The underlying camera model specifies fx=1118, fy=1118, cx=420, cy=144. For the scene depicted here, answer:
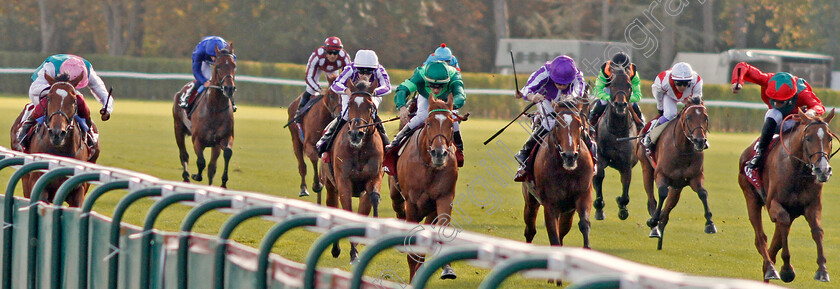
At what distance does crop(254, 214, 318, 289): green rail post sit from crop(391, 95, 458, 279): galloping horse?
13.7ft

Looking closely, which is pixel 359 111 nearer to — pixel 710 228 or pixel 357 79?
pixel 357 79

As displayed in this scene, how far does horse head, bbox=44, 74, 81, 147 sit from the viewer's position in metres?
A: 8.76

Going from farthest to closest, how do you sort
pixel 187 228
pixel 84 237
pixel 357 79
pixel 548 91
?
1. pixel 357 79
2. pixel 548 91
3. pixel 84 237
4. pixel 187 228

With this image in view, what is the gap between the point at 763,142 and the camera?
902cm

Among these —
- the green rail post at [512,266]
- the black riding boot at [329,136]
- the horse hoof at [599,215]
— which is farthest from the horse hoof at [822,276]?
the green rail post at [512,266]

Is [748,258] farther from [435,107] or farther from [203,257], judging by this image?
[203,257]

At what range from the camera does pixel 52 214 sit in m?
4.45

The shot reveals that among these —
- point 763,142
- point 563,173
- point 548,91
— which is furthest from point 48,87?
point 763,142

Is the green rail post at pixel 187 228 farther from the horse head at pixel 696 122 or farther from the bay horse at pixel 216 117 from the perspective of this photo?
the bay horse at pixel 216 117

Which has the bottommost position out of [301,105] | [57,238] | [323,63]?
[57,238]

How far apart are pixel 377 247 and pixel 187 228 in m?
0.93

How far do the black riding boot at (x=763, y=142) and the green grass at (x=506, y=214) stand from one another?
943mm

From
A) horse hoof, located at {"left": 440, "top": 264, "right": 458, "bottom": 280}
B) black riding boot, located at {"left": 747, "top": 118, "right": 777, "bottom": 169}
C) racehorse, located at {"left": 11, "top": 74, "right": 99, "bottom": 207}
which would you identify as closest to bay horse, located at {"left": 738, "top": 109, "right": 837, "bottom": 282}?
black riding boot, located at {"left": 747, "top": 118, "right": 777, "bottom": 169}

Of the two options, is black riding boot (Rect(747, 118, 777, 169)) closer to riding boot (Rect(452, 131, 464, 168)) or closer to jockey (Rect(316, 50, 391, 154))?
riding boot (Rect(452, 131, 464, 168))
